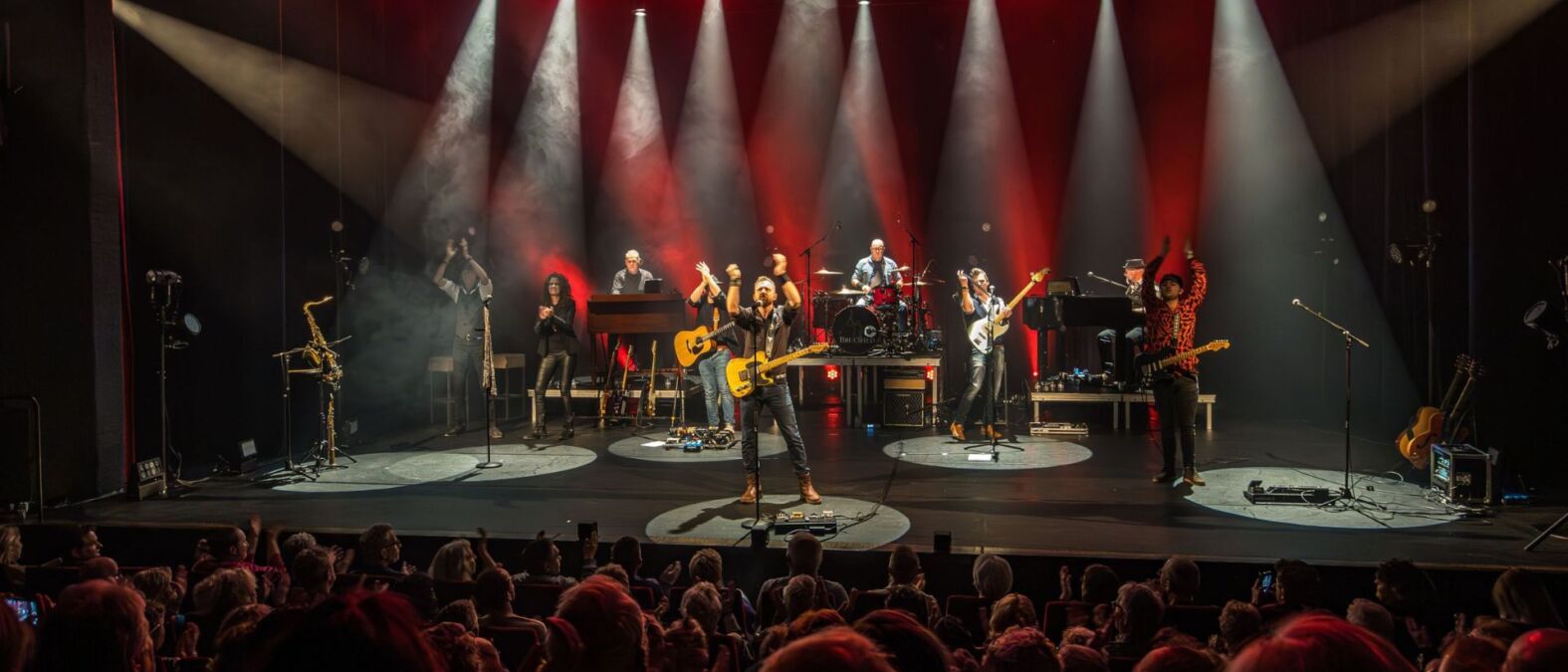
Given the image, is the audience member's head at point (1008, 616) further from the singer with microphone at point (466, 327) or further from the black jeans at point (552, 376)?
the singer with microphone at point (466, 327)

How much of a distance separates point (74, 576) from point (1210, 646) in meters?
5.62

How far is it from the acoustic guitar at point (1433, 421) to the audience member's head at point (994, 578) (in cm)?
628

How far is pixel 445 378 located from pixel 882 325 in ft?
22.3

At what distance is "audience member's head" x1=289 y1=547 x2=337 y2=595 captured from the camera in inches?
195

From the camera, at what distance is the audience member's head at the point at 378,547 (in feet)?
18.2

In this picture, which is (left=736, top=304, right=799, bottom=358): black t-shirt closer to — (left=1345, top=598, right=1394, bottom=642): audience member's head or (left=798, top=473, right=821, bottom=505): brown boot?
(left=798, top=473, right=821, bottom=505): brown boot

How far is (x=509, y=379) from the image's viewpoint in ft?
53.3

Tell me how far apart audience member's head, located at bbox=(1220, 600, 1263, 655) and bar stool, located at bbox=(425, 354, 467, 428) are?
11915mm

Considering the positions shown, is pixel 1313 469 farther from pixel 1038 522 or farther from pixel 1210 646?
pixel 1210 646

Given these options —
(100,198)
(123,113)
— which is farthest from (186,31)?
(100,198)

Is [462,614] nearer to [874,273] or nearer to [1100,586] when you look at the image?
[1100,586]

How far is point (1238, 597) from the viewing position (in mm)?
6180

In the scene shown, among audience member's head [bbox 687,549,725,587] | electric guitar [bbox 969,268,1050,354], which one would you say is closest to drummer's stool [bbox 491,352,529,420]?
electric guitar [bbox 969,268,1050,354]

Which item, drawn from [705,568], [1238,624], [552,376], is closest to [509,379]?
[552,376]
